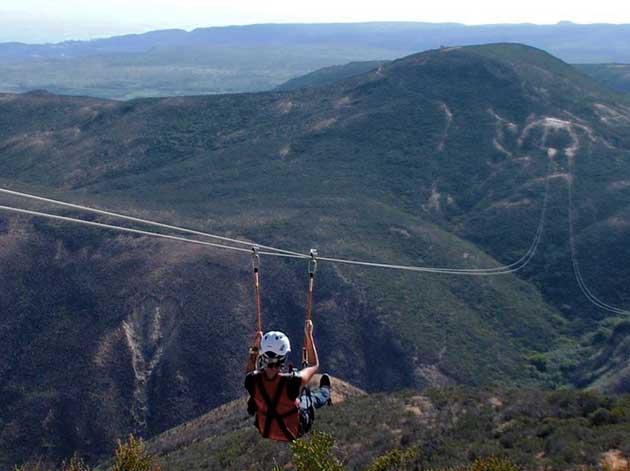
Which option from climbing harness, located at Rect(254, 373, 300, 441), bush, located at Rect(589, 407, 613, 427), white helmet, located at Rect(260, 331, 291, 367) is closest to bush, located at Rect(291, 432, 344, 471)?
climbing harness, located at Rect(254, 373, 300, 441)

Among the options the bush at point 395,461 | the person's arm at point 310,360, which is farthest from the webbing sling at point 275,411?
the bush at point 395,461

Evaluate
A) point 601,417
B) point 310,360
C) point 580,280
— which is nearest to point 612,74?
point 580,280

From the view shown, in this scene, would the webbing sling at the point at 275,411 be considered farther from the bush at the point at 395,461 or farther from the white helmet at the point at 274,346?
the bush at the point at 395,461

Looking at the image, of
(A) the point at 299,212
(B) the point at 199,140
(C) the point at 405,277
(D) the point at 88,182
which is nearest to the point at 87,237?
(A) the point at 299,212

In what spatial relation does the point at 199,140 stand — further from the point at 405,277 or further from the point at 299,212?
the point at 405,277

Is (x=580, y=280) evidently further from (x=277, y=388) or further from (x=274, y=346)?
(x=274, y=346)
